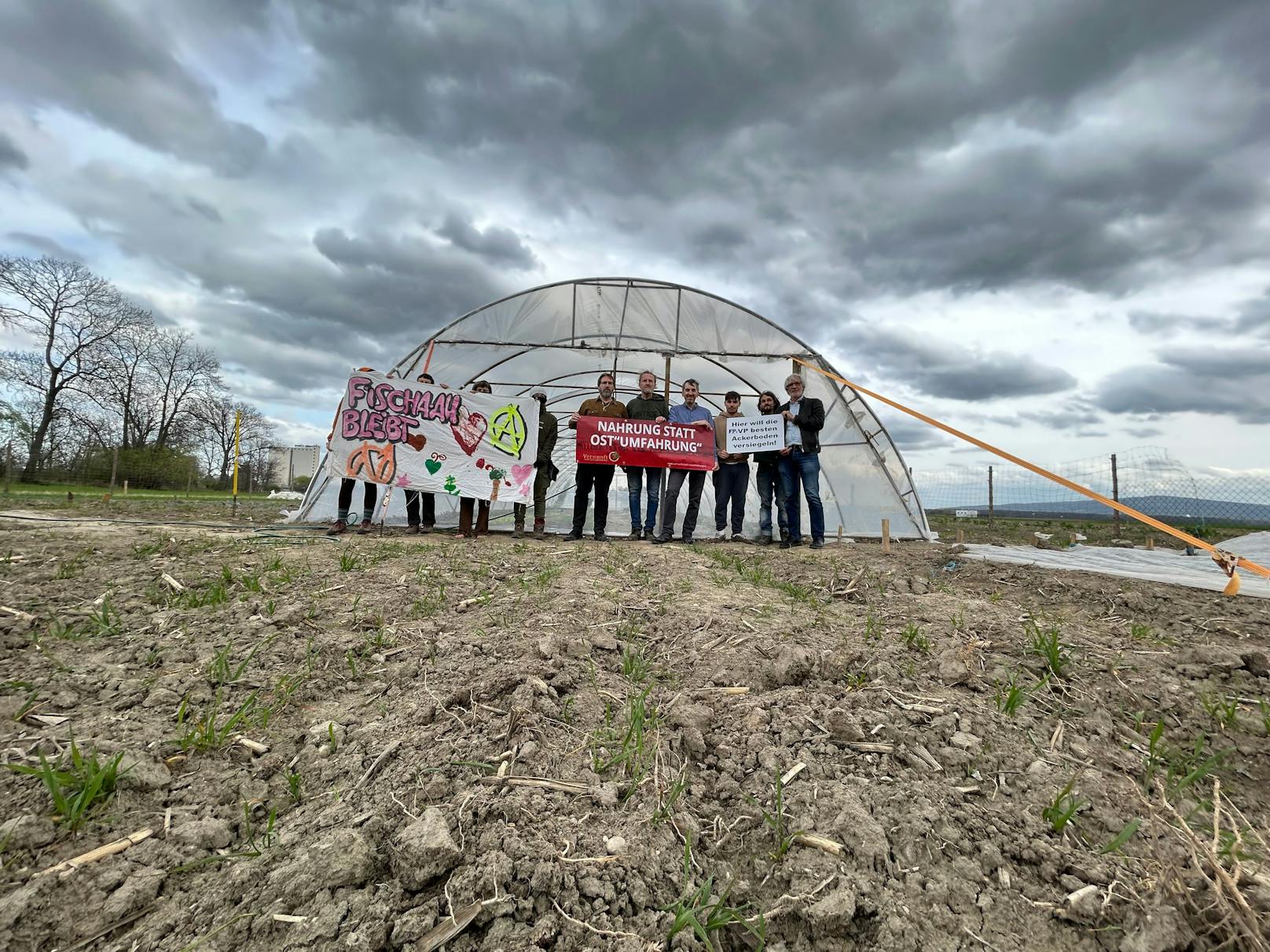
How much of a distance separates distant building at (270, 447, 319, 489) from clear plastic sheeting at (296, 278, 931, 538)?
1324 inches

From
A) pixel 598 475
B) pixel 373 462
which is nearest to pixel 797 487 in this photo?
pixel 598 475

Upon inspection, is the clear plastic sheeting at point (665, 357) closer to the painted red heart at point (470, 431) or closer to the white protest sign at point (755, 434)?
the white protest sign at point (755, 434)

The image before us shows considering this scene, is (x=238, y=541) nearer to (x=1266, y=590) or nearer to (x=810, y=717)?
(x=810, y=717)

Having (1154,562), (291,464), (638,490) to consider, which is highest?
(291,464)

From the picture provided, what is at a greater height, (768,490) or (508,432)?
(508,432)

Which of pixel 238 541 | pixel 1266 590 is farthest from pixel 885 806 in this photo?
pixel 238 541

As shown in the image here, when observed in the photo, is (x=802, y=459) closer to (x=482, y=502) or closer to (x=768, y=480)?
(x=768, y=480)

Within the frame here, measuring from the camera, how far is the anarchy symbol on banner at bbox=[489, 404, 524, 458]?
27.2 feet

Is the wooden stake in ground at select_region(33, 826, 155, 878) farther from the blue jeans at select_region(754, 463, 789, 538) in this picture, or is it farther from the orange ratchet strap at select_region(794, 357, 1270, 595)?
the blue jeans at select_region(754, 463, 789, 538)

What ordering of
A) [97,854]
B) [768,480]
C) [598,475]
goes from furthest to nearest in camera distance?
[768,480] < [598,475] < [97,854]

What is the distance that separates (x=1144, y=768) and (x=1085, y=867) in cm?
72

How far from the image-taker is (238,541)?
5.25 m

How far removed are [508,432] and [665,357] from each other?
410 centimetres

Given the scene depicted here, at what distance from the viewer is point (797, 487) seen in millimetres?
8336
